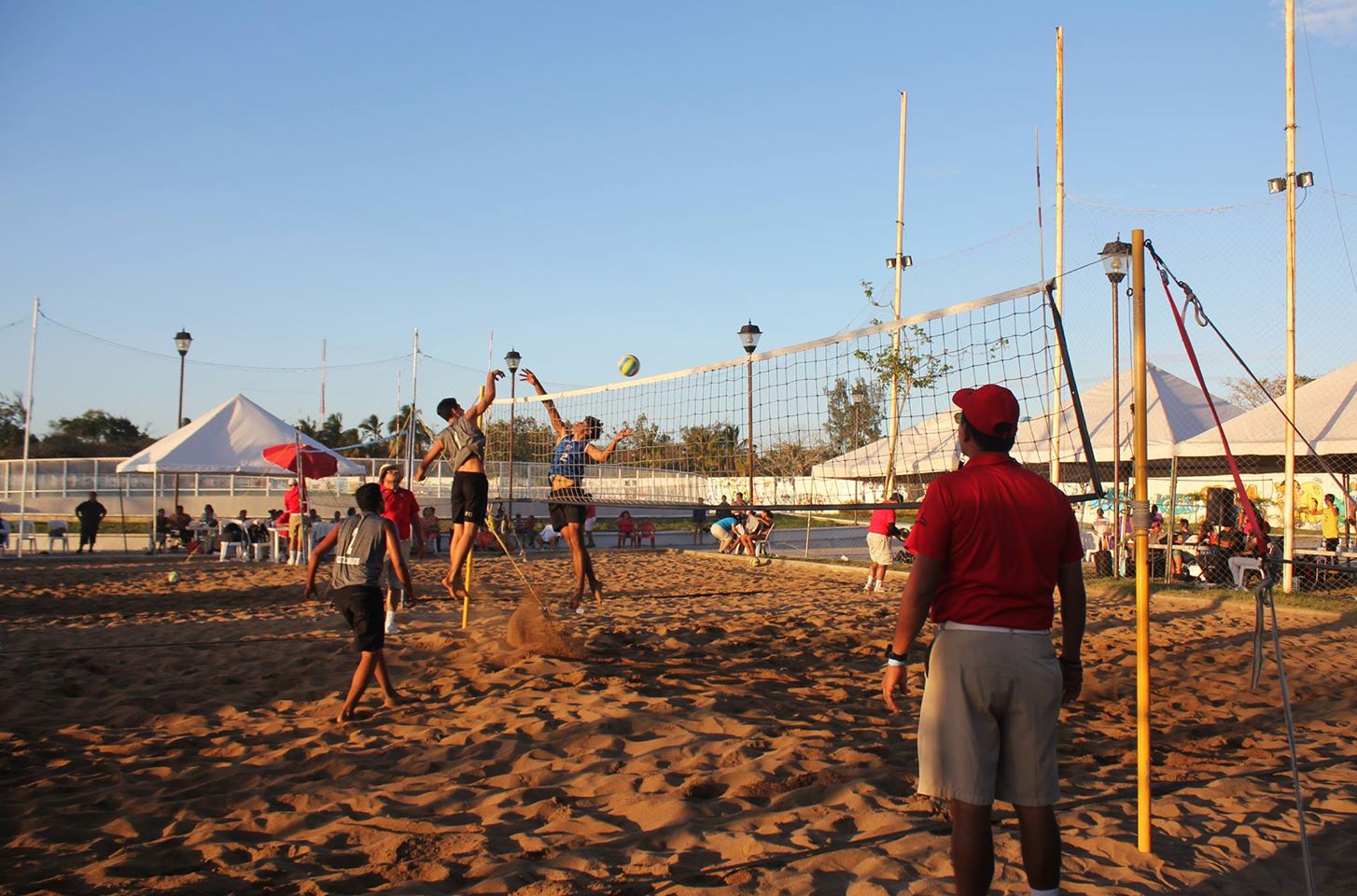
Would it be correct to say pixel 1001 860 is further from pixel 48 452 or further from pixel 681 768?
pixel 48 452

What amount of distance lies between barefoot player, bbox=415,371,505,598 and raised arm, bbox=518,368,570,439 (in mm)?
945

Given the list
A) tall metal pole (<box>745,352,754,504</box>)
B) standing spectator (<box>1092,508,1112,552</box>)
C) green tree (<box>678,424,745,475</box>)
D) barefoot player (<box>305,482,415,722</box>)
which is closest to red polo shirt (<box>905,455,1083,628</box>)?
barefoot player (<box>305,482,415,722</box>)

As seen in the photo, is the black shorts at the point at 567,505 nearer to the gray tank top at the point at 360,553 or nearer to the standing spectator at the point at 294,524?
the gray tank top at the point at 360,553

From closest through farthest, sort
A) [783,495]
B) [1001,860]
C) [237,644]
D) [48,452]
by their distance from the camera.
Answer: [1001,860] < [237,644] < [783,495] < [48,452]

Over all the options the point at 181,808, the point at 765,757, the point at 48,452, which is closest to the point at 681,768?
the point at 765,757

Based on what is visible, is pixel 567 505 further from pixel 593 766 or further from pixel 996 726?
pixel 996 726

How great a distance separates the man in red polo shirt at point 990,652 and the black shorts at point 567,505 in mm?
5875

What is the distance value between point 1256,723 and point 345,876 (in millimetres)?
5159

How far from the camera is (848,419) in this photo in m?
7.95

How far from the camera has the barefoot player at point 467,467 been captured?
8.15m

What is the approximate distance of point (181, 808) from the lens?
4027 millimetres

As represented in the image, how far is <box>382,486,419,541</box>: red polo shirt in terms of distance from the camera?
29.6ft

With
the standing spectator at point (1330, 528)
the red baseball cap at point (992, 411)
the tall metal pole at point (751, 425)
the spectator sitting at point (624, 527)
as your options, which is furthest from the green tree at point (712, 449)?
the spectator sitting at point (624, 527)

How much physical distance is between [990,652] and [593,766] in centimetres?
227
